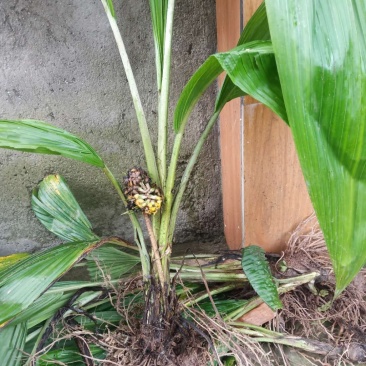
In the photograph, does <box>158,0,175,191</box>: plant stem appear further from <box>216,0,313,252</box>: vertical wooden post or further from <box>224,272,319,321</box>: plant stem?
<box>224,272,319,321</box>: plant stem

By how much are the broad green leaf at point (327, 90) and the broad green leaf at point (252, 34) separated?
232 mm

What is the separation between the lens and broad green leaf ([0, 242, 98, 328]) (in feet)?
1.75

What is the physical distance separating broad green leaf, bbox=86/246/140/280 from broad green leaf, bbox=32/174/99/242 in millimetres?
46

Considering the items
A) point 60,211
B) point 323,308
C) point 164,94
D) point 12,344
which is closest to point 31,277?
point 12,344

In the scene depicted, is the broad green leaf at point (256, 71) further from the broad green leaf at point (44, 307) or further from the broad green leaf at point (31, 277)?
the broad green leaf at point (44, 307)

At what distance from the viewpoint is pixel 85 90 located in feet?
2.92

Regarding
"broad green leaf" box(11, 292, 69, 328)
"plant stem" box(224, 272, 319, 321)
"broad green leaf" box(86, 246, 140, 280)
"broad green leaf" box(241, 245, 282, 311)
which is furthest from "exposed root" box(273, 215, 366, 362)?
"broad green leaf" box(11, 292, 69, 328)

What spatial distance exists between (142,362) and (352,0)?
0.60 metres

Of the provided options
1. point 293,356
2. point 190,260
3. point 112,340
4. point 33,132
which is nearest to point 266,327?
point 293,356

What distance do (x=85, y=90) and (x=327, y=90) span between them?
656 millimetres

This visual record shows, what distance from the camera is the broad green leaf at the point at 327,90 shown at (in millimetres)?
364

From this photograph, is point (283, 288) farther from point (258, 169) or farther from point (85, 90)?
point (85, 90)

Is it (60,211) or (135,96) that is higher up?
(135,96)

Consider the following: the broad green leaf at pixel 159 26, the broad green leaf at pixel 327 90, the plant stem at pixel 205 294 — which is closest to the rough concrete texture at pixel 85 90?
the broad green leaf at pixel 159 26
